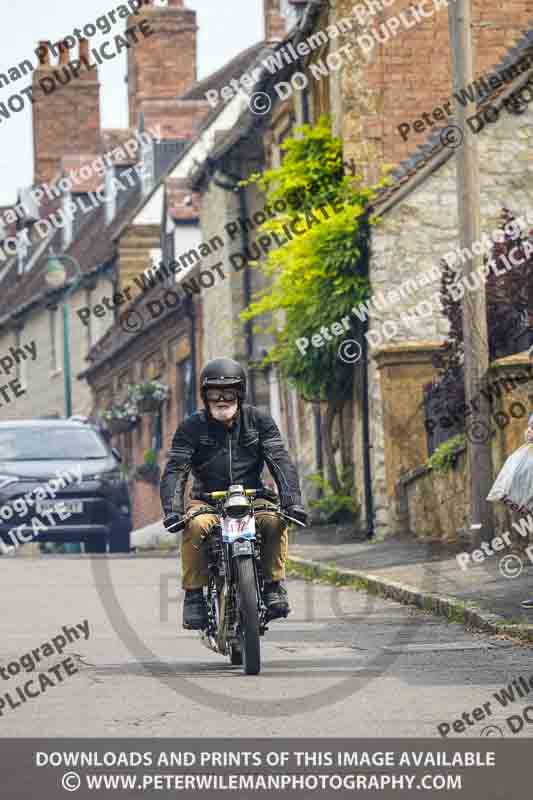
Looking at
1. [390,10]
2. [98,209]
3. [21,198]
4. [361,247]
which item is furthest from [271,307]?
[21,198]

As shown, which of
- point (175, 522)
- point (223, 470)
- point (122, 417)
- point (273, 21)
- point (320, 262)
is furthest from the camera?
point (122, 417)

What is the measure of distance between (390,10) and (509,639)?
1477 centimetres

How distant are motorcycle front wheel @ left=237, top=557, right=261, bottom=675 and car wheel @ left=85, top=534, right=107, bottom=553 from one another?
12478 mm

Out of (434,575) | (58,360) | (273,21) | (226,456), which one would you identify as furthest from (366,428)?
(58,360)

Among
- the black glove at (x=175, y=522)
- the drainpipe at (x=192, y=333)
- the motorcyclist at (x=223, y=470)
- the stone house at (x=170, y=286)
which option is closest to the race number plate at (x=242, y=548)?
the motorcyclist at (x=223, y=470)

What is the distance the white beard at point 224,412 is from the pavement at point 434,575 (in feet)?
8.04

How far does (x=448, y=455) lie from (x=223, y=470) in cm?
835

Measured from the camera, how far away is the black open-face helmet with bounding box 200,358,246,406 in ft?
32.7

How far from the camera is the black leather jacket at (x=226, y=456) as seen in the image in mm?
10062

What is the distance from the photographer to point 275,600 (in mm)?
9930

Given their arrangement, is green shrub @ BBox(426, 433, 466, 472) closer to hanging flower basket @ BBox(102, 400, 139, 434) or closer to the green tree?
the green tree

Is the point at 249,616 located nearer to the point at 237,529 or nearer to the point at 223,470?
the point at 237,529

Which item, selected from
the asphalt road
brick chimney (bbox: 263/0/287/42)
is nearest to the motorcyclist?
the asphalt road

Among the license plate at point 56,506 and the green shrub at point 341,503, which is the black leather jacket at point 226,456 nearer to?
the license plate at point 56,506
